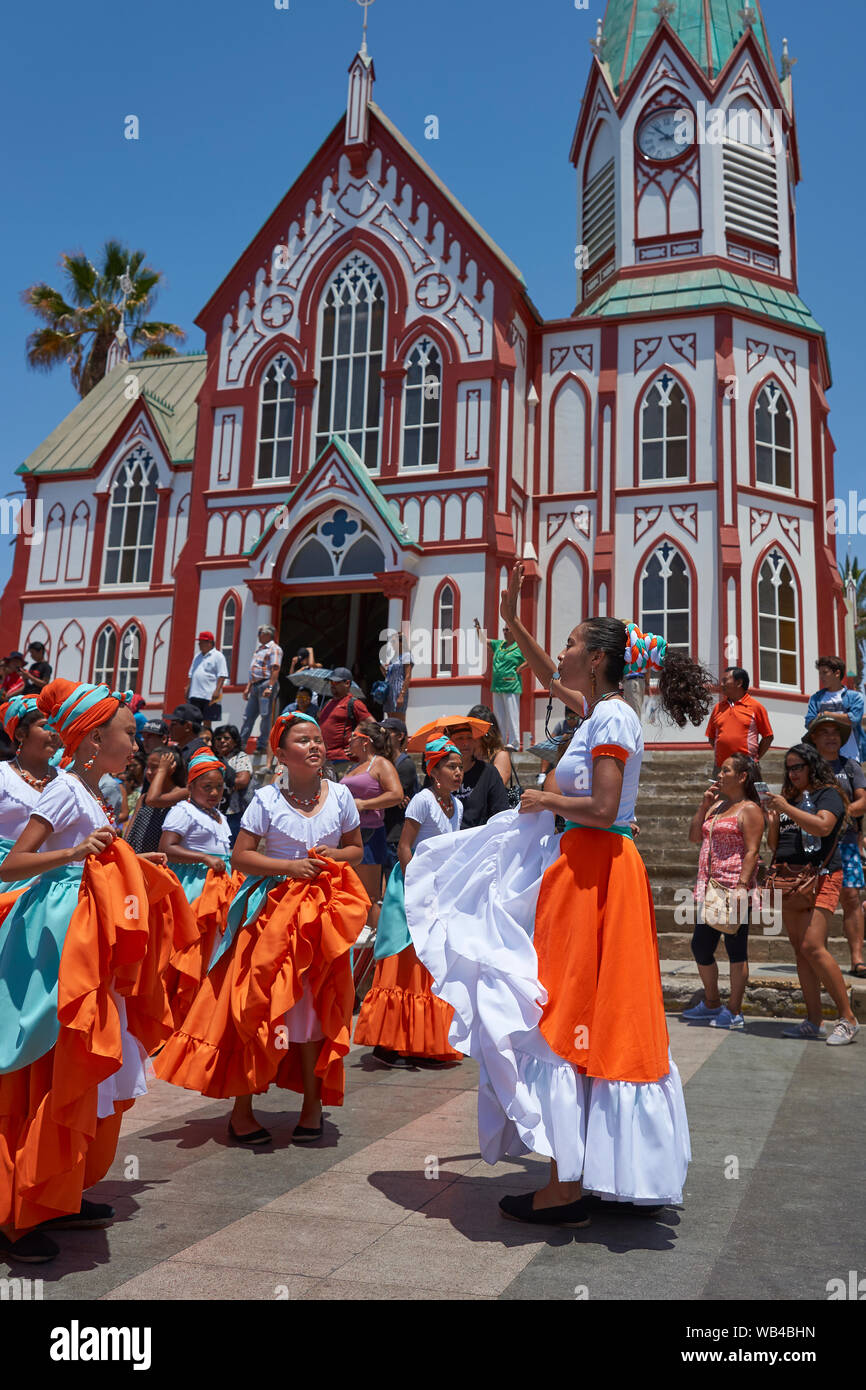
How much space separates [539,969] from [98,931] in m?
1.61

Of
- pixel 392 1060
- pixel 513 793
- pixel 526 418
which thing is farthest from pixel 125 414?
pixel 392 1060

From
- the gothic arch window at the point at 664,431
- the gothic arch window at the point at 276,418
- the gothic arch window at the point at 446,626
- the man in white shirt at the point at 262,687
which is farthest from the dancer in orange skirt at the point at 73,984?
the gothic arch window at the point at 276,418

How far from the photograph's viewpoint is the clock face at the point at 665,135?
70.5ft

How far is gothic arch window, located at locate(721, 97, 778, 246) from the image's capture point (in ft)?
69.6

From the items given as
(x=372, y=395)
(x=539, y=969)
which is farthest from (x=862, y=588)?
(x=539, y=969)

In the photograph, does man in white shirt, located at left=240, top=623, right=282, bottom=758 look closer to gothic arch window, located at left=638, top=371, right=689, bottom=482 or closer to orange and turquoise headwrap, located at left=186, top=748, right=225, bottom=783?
gothic arch window, located at left=638, top=371, right=689, bottom=482

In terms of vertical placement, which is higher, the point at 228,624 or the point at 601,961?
the point at 228,624

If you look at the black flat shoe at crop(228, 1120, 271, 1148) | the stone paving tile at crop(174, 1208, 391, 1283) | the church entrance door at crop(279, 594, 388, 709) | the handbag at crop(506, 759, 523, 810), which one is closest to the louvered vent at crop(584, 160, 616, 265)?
the church entrance door at crop(279, 594, 388, 709)

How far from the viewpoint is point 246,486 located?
2134 centimetres

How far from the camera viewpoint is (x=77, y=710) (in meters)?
3.90

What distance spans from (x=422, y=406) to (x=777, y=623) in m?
7.98

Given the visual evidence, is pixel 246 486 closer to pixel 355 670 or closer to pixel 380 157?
pixel 355 670

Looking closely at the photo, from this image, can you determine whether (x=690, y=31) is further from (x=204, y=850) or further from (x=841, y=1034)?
(x=204, y=850)

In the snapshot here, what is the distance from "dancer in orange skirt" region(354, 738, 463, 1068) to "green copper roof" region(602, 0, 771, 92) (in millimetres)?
20629
